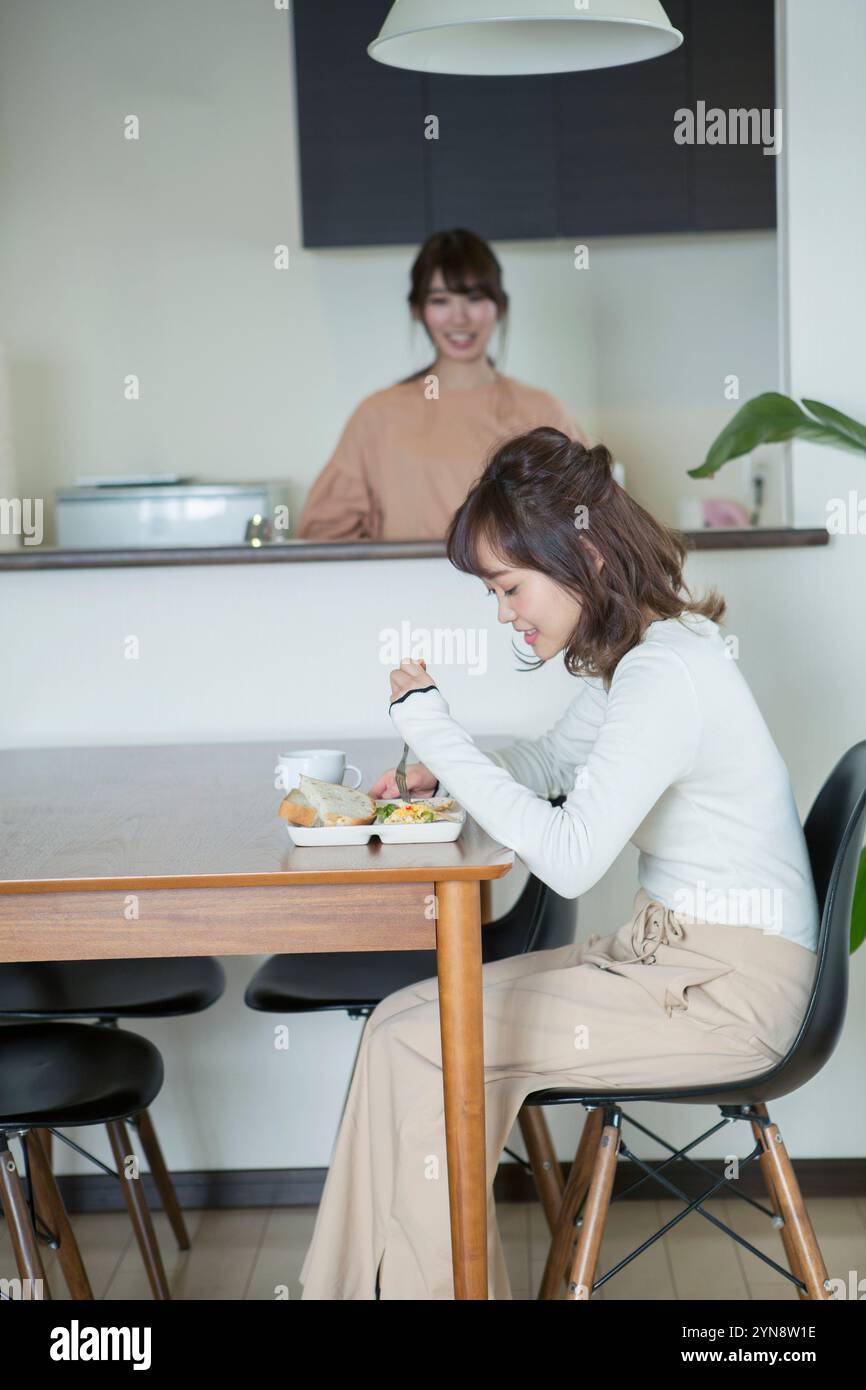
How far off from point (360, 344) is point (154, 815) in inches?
121

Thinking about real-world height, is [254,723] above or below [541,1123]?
above

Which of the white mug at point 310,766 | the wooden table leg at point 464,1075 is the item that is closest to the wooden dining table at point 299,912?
the wooden table leg at point 464,1075

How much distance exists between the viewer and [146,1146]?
2162mm

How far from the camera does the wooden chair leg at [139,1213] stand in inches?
76.9

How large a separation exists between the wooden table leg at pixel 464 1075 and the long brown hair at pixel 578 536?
386 millimetres

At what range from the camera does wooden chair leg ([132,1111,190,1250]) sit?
2156 millimetres

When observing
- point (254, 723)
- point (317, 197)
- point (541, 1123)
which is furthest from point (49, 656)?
point (317, 197)

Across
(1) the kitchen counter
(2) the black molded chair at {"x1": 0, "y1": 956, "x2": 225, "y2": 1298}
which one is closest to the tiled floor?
(2) the black molded chair at {"x1": 0, "y1": 956, "x2": 225, "y2": 1298}

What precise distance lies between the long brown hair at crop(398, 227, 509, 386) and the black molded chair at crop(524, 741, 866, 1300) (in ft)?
6.97

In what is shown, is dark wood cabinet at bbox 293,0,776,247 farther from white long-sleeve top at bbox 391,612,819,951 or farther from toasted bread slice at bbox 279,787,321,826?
toasted bread slice at bbox 279,787,321,826

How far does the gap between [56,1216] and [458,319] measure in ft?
8.02

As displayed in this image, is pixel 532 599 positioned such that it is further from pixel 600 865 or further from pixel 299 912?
pixel 299 912
